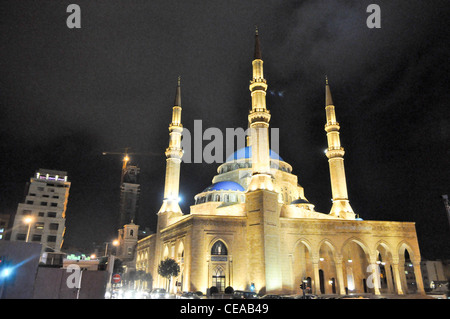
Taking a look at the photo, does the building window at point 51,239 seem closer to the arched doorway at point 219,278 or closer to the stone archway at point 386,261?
the arched doorway at point 219,278

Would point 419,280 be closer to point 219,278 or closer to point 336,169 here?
point 336,169

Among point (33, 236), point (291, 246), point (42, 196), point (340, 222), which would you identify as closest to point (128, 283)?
point (33, 236)

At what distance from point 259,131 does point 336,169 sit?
13723 millimetres

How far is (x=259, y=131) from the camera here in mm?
37844

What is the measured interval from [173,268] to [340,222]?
19145mm

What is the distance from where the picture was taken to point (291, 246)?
35219mm

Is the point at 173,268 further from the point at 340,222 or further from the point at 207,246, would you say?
the point at 340,222

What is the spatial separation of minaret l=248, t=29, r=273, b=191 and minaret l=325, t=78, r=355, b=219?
41.5 feet

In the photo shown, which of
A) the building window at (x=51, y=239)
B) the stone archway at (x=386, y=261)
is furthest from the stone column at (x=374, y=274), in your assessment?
the building window at (x=51, y=239)

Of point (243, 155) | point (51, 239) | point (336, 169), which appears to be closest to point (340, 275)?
point (336, 169)

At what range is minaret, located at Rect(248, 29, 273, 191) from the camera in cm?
3497

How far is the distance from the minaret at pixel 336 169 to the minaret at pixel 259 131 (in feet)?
41.5
